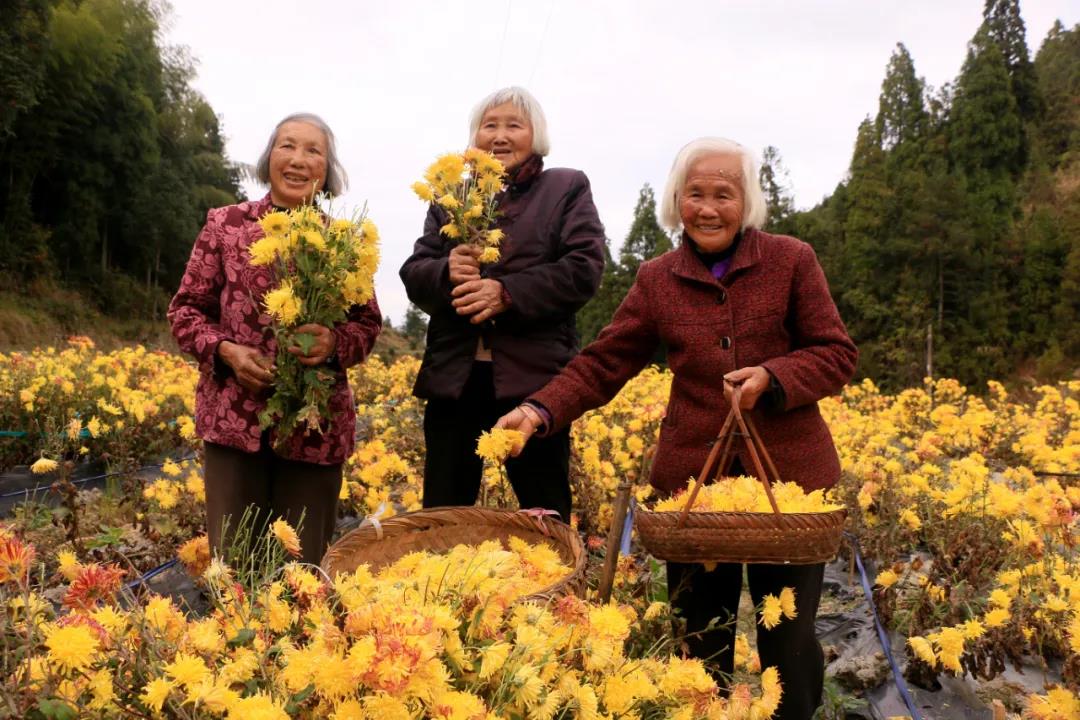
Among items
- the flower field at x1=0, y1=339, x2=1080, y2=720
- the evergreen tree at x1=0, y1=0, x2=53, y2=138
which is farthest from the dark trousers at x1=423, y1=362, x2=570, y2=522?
the evergreen tree at x1=0, y1=0, x2=53, y2=138

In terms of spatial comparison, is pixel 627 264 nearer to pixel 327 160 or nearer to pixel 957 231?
pixel 957 231

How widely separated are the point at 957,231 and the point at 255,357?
35.2m

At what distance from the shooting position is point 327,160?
2.60 meters

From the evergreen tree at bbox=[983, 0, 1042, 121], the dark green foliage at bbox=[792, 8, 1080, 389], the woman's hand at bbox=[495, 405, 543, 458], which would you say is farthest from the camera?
the evergreen tree at bbox=[983, 0, 1042, 121]

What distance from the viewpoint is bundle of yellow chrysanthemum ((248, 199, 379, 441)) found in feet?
7.17

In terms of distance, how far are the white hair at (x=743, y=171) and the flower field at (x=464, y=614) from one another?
0.93 m

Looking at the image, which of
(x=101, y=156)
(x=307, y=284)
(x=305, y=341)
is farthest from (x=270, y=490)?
(x=101, y=156)

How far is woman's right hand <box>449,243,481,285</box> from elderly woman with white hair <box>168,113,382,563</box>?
35 centimetres

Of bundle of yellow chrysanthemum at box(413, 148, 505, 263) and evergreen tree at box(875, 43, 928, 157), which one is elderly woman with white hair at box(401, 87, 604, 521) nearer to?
bundle of yellow chrysanthemum at box(413, 148, 505, 263)

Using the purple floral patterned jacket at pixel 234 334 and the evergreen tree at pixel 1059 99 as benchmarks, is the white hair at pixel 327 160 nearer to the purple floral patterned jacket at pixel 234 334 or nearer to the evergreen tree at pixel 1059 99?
the purple floral patterned jacket at pixel 234 334

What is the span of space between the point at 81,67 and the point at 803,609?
29165 millimetres

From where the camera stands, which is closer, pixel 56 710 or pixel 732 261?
pixel 56 710

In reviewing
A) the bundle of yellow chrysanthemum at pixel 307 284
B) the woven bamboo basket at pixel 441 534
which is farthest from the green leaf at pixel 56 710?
the bundle of yellow chrysanthemum at pixel 307 284

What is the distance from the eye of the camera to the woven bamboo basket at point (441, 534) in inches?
72.5
